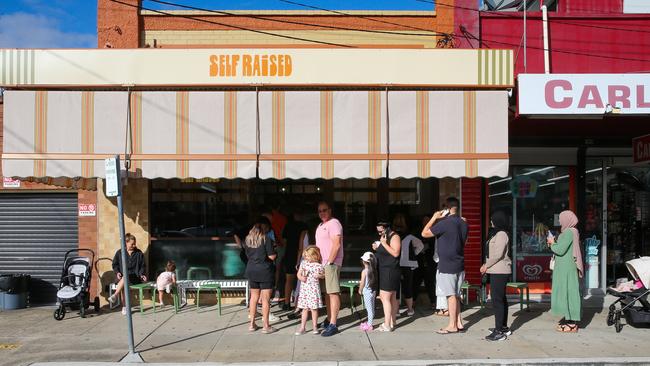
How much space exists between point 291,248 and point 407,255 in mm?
1856

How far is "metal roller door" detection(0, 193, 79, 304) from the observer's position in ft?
35.8

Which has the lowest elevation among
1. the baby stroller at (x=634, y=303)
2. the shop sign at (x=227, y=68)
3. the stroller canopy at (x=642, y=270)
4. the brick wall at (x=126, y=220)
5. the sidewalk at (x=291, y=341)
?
the sidewalk at (x=291, y=341)

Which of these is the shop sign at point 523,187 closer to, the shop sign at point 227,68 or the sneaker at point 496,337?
the shop sign at point 227,68

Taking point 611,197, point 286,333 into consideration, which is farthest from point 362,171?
point 611,197

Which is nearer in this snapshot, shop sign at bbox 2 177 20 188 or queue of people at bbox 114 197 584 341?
queue of people at bbox 114 197 584 341

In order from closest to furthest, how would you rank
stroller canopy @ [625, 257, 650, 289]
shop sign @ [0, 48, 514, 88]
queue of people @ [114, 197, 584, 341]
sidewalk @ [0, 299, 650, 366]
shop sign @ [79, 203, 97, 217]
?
sidewalk @ [0, 299, 650, 366]
queue of people @ [114, 197, 584, 341]
stroller canopy @ [625, 257, 650, 289]
shop sign @ [0, 48, 514, 88]
shop sign @ [79, 203, 97, 217]

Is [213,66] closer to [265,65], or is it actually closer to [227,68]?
[227,68]

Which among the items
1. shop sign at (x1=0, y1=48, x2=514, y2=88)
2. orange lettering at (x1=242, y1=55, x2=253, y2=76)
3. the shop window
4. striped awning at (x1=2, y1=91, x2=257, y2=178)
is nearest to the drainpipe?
shop sign at (x1=0, y1=48, x2=514, y2=88)

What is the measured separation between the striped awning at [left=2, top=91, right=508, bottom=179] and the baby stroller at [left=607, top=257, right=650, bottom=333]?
8.21 ft

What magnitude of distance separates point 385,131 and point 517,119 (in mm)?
2208

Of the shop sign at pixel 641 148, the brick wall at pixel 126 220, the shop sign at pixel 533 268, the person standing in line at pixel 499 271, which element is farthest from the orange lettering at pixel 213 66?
the shop sign at pixel 641 148

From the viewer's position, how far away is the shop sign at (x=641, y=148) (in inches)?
389

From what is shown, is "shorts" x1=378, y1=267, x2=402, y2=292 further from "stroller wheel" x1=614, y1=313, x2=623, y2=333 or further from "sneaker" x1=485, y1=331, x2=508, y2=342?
"stroller wheel" x1=614, y1=313, x2=623, y2=333

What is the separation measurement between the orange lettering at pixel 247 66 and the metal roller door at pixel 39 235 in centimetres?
437
